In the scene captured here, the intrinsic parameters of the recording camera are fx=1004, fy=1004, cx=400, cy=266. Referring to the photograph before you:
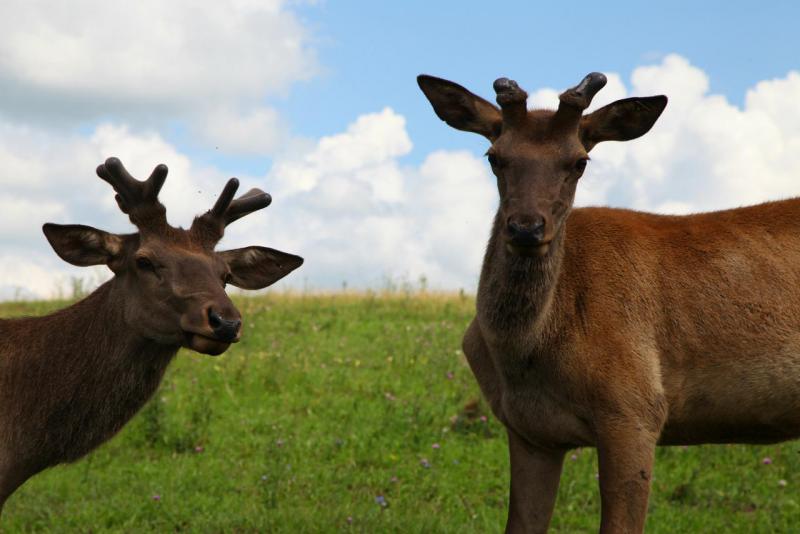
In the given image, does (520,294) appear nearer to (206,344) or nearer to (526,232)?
(526,232)

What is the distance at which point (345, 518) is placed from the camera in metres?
7.64

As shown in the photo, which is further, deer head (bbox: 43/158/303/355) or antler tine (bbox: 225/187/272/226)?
antler tine (bbox: 225/187/272/226)

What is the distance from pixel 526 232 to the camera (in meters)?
5.06

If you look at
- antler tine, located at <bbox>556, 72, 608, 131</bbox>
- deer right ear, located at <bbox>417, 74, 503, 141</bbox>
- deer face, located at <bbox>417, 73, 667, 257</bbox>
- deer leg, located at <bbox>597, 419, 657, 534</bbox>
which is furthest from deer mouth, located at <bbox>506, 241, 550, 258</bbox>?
deer leg, located at <bbox>597, 419, 657, 534</bbox>

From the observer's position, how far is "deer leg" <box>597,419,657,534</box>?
545 cm

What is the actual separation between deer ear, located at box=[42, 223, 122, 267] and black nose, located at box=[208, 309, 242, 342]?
105cm

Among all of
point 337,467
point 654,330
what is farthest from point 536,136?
point 337,467

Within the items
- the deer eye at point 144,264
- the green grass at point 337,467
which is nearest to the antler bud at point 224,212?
the deer eye at point 144,264

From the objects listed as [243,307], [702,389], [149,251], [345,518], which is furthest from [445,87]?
[243,307]

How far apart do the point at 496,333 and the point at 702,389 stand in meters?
1.33

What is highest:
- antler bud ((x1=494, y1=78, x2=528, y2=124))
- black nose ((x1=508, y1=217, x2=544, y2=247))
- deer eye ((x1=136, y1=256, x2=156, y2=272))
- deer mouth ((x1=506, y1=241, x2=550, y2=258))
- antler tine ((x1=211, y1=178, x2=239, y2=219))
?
antler bud ((x1=494, y1=78, x2=528, y2=124))

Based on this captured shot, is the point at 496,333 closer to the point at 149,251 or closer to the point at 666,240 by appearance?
the point at 666,240

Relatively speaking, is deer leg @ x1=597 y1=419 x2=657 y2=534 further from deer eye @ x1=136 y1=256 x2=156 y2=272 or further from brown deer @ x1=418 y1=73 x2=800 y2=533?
deer eye @ x1=136 y1=256 x2=156 y2=272

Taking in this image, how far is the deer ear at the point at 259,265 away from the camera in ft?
21.1
